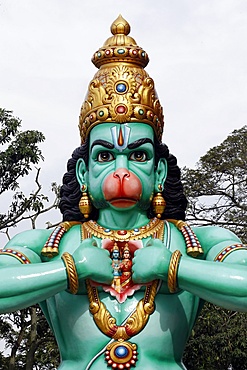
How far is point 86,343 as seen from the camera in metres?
3.65

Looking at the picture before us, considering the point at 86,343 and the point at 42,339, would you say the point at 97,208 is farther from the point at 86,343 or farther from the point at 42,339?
the point at 42,339

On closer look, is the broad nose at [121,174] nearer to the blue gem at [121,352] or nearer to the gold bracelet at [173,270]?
the gold bracelet at [173,270]

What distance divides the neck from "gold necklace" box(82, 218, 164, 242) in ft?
0.12

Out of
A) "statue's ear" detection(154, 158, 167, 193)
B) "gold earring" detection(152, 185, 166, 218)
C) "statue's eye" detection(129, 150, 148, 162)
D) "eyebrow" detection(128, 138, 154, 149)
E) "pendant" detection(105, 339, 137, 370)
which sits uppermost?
"eyebrow" detection(128, 138, 154, 149)

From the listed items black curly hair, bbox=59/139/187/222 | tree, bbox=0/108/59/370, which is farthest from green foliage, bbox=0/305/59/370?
black curly hair, bbox=59/139/187/222

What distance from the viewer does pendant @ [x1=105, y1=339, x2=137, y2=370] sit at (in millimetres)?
3527

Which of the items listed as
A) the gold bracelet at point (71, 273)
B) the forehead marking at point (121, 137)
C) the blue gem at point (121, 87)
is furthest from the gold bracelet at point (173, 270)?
the blue gem at point (121, 87)

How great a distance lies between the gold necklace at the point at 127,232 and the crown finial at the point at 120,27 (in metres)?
1.36

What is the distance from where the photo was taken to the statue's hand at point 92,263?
3471 millimetres

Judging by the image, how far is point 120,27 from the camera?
4348 millimetres

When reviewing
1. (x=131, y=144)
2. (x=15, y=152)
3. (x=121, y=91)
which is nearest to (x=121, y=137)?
(x=131, y=144)

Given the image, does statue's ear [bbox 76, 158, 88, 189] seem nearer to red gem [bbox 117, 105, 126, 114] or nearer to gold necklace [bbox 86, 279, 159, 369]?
red gem [bbox 117, 105, 126, 114]

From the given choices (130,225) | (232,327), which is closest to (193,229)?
(130,225)

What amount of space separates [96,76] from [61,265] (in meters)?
1.36
